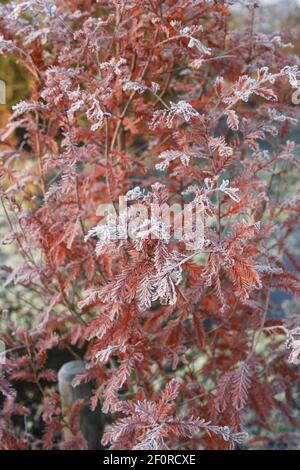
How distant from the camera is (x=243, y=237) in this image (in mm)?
1352

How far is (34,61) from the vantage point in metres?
1.78

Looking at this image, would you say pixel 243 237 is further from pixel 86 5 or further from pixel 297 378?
pixel 86 5

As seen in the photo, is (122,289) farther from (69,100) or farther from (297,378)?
(297,378)

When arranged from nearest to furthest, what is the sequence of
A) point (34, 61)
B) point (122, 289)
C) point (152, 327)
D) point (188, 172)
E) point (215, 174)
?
point (122, 289)
point (215, 174)
point (188, 172)
point (34, 61)
point (152, 327)

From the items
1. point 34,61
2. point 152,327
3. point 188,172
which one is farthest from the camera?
point 152,327

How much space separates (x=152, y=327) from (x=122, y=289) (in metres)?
0.62

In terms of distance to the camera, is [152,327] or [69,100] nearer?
[69,100]

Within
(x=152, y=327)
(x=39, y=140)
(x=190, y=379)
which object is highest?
(x=39, y=140)

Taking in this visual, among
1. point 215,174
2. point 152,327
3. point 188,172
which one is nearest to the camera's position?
point 215,174

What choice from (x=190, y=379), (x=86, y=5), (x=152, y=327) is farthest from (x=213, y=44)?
(x=190, y=379)

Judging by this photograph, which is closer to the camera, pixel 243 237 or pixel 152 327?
pixel 243 237

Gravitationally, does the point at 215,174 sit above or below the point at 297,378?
above

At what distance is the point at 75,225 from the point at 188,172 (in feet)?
1.24
